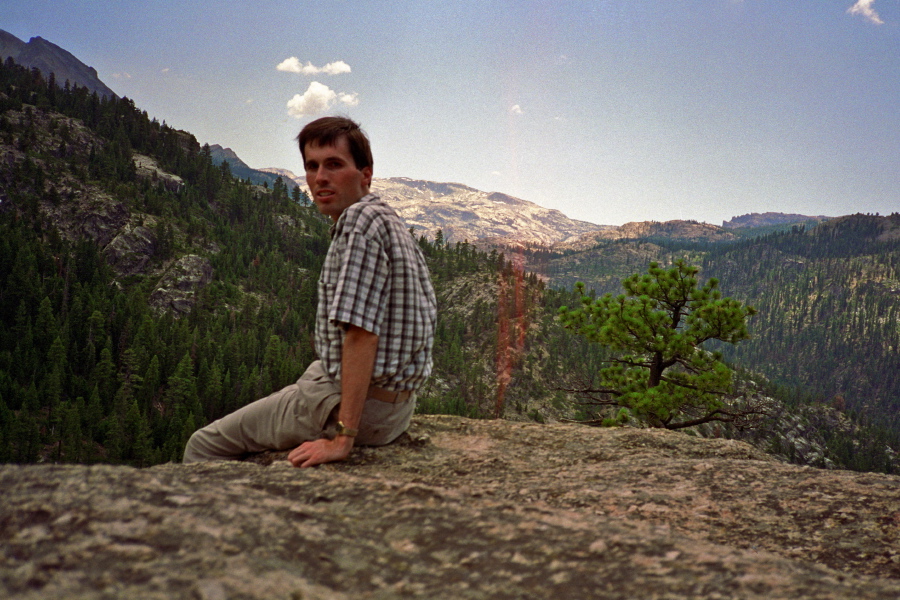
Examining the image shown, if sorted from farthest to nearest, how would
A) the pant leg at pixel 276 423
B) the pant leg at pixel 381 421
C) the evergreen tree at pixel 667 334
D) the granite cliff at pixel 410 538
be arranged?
the evergreen tree at pixel 667 334 < the pant leg at pixel 381 421 < the pant leg at pixel 276 423 < the granite cliff at pixel 410 538

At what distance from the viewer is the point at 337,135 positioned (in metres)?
4.11

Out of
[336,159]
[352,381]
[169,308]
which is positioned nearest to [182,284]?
[169,308]

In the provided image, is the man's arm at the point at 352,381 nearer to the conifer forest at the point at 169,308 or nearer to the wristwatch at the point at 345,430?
the wristwatch at the point at 345,430

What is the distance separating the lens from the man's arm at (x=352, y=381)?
3.81 meters

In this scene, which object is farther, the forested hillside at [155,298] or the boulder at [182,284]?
the boulder at [182,284]

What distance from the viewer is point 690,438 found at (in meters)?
6.39

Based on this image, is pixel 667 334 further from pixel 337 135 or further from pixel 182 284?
pixel 182 284

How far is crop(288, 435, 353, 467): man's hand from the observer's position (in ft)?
13.0

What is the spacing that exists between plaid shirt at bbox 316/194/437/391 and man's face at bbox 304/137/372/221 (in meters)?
0.13

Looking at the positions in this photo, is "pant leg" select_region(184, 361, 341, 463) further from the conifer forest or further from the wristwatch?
the conifer forest

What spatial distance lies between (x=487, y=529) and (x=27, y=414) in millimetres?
77726

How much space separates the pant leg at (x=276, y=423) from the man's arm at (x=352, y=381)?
251mm

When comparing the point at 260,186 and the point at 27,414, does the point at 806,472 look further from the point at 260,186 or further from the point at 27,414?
the point at 260,186

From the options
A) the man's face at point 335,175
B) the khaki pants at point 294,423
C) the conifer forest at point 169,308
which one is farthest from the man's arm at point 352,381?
the conifer forest at point 169,308
